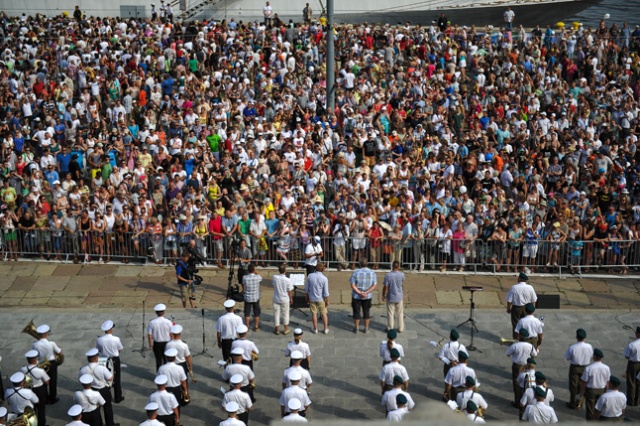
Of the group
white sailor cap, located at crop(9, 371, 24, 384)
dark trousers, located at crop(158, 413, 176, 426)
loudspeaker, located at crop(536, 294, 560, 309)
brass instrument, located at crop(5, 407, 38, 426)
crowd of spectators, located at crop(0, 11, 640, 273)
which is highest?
crowd of spectators, located at crop(0, 11, 640, 273)

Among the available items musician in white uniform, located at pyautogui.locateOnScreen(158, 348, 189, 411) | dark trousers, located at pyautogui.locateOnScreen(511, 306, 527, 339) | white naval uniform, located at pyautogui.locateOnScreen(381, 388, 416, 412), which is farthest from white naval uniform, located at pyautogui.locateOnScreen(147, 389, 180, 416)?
dark trousers, located at pyautogui.locateOnScreen(511, 306, 527, 339)

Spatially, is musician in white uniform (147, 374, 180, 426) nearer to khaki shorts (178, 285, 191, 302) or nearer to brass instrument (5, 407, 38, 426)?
brass instrument (5, 407, 38, 426)

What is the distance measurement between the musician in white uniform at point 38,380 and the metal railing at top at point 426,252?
6.76m

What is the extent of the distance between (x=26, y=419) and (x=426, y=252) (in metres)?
10.2

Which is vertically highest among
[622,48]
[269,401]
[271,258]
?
[622,48]

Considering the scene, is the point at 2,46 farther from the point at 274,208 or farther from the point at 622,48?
the point at 622,48

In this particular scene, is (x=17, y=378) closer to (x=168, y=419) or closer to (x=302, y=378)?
(x=168, y=419)

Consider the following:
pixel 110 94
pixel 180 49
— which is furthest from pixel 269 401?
pixel 180 49

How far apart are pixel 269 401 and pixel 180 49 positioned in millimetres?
18562

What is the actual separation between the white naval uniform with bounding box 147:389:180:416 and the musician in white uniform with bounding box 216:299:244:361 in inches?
91.6

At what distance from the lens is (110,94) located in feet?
96.0

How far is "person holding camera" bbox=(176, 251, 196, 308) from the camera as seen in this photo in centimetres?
1859

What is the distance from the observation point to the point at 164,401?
1383 centimetres

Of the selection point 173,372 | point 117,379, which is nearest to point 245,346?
point 173,372
